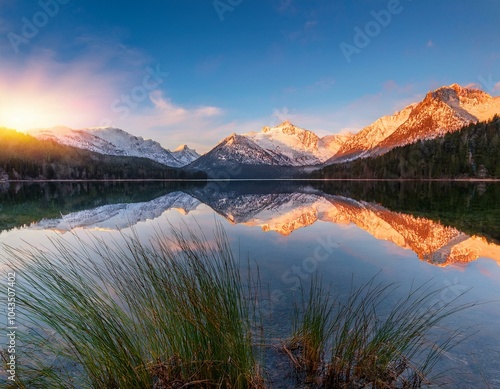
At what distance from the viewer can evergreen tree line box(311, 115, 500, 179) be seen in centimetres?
10062

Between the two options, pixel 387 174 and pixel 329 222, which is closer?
pixel 329 222

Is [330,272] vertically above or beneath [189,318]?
beneath

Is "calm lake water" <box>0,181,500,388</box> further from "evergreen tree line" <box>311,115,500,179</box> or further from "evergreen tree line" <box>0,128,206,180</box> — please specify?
"evergreen tree line" <box>0,128,206,180</box>

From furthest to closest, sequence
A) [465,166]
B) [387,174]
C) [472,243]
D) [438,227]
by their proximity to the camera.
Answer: [387,174], [465,166], [438,227], [472,243]

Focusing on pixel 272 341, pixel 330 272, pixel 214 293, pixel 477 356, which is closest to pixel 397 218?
pixel 330 272

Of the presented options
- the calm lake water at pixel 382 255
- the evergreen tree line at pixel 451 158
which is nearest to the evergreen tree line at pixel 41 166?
the calm lake water at pixel 382 255

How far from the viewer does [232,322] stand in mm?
4102

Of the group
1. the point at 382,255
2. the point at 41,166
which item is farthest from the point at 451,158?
the point at 41,166

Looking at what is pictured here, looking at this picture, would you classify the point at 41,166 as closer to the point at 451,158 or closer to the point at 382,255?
the point at 382,255

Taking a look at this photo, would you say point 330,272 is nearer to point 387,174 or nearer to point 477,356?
point 477,356

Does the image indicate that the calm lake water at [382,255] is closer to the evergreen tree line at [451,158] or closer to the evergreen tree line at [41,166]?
the evergreen tree line at [451,158]

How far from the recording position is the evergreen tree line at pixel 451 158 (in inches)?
3962

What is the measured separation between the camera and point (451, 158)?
106 metres

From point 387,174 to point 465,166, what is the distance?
30.0 meters
